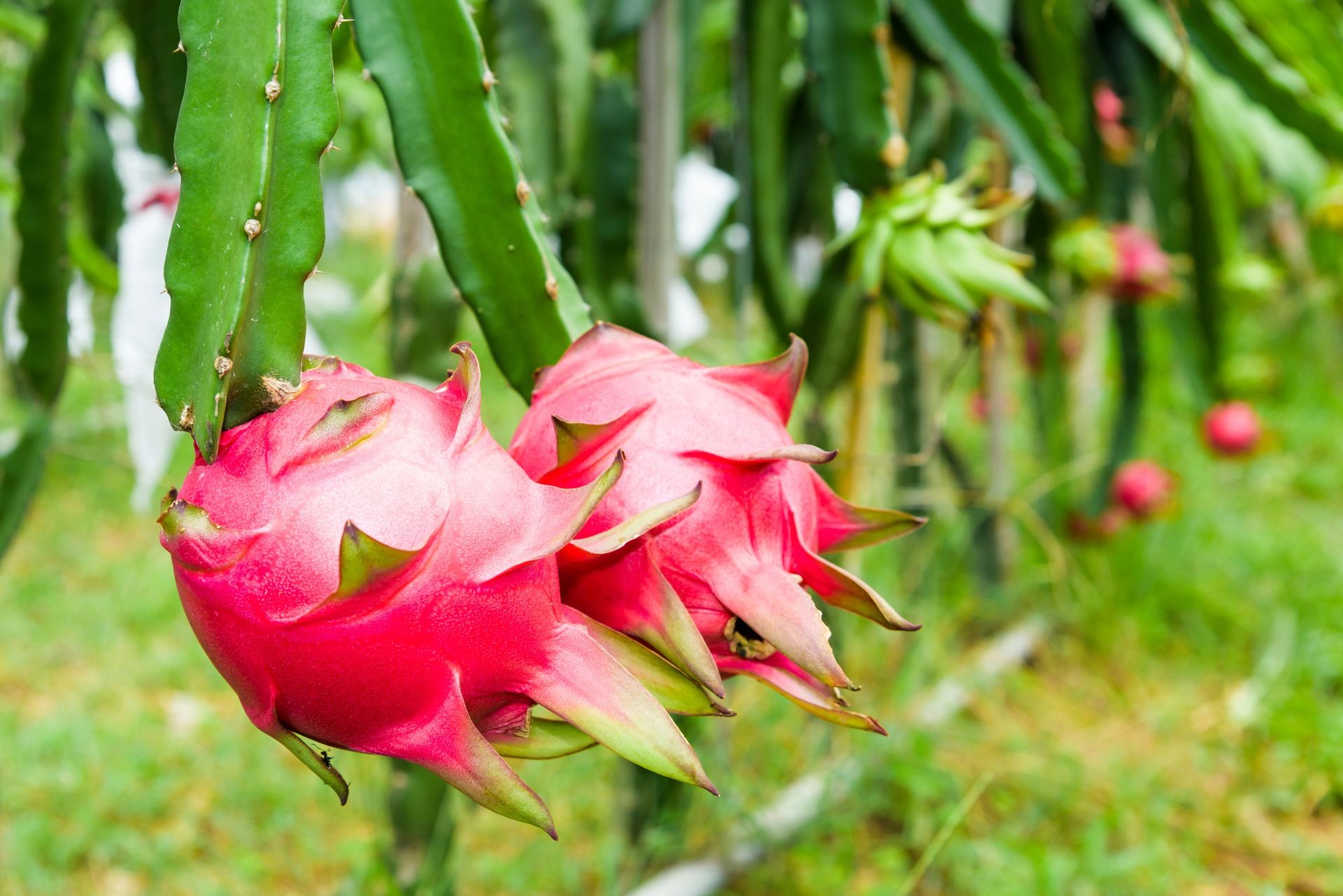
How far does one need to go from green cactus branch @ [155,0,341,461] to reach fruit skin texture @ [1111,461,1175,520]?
166 cm

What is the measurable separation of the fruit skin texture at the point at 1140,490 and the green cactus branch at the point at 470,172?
1529mm

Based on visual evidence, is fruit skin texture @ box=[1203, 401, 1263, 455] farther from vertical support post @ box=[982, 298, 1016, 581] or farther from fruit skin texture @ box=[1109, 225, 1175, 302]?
fruit skin texture @ box=[1109, 225, 1175, 302]

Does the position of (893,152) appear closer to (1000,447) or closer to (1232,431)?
(1000,447)

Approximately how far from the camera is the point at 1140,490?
184 cm

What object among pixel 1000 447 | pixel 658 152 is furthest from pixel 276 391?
pixel 1000 447

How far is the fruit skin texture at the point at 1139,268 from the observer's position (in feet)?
5.03

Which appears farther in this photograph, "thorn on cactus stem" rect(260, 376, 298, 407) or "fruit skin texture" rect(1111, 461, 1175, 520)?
"fruit skin texture" rect(1111, 461, 1175, 520)

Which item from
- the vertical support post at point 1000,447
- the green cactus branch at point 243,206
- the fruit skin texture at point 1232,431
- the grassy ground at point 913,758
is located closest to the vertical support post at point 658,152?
the grassy ground at point 913,758

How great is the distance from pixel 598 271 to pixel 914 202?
0.36 meters

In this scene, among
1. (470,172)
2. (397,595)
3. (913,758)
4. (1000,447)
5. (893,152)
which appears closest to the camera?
(397,595)

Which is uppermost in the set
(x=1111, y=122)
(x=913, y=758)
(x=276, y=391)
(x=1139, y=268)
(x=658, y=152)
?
(x=276, y=391)

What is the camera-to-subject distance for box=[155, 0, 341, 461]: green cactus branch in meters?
0.39

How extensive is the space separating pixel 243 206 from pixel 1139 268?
141cm

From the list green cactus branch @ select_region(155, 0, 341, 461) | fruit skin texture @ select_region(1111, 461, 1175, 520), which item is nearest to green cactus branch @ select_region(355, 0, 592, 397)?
green cactus branch @ select_region(155, 0, 341, 461)
